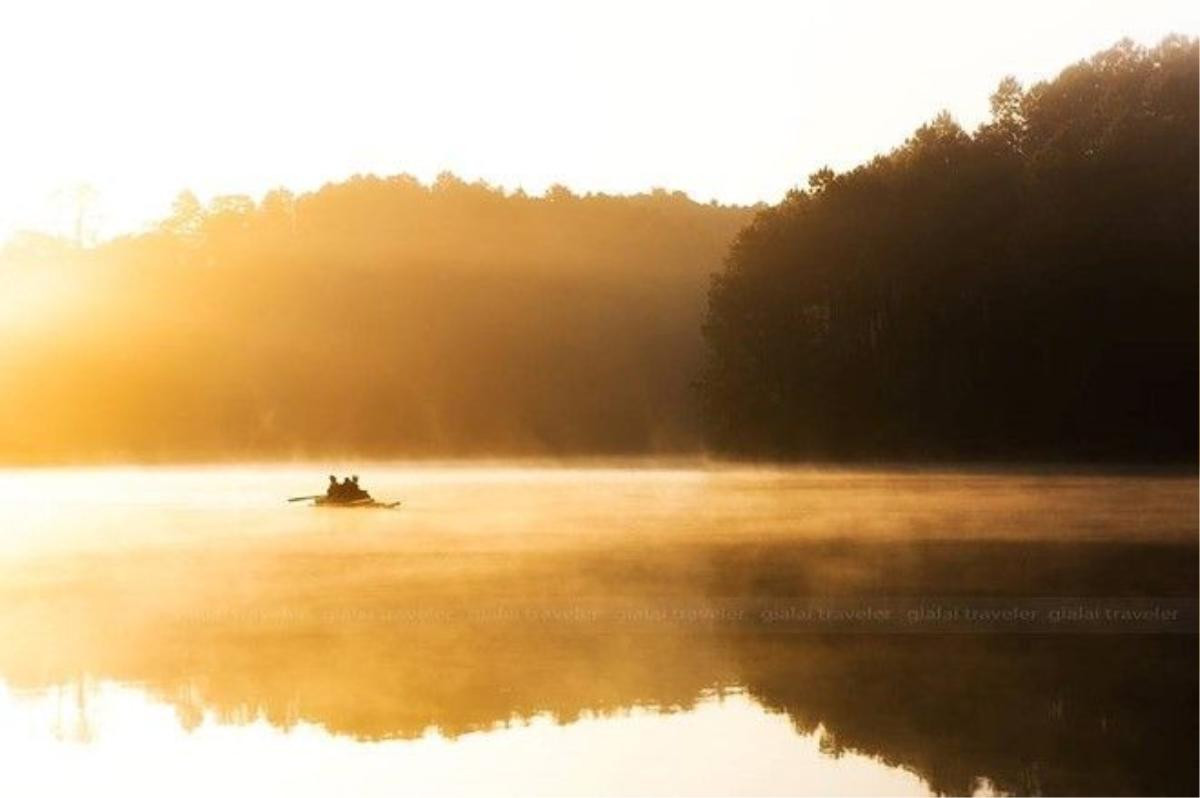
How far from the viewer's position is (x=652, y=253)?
5733 inches

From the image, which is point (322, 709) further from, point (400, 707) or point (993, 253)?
point (993, 253)

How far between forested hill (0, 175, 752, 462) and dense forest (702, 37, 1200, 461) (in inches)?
1129

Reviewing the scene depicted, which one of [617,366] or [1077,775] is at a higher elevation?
[617,366]

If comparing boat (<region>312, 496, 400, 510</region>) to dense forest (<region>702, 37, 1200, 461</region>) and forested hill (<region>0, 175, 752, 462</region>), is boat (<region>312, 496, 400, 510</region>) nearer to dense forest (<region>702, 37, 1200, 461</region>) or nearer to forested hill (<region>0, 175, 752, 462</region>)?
dense forest (<region>702, 37, 1200, 461</region>)

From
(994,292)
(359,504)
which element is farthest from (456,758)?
(994,292)

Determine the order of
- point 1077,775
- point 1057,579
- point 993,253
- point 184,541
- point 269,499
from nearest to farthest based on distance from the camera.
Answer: point 1077,775 < point 1057,579 < point 184,541 < point 269,499 < point 993,253

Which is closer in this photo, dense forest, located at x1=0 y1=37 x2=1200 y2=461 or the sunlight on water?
the sunlight on water

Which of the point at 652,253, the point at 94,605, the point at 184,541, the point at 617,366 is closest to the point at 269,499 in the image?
the point at 184,541

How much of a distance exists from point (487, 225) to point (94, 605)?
123 meters

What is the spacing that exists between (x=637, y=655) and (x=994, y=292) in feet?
200

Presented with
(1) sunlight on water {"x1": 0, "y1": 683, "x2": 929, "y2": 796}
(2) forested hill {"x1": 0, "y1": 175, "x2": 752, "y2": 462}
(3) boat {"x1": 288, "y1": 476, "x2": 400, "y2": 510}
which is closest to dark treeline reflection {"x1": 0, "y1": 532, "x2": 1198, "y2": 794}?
(1) sunlight on water {"x1": 0, "y1": 683, "x2": 929, "y2": 796}

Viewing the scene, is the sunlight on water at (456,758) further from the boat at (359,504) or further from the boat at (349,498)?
the boat at (349,498)

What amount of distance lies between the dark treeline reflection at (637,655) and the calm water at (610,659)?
0.07 metres

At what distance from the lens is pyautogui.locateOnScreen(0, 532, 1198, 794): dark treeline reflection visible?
58.0 ft
